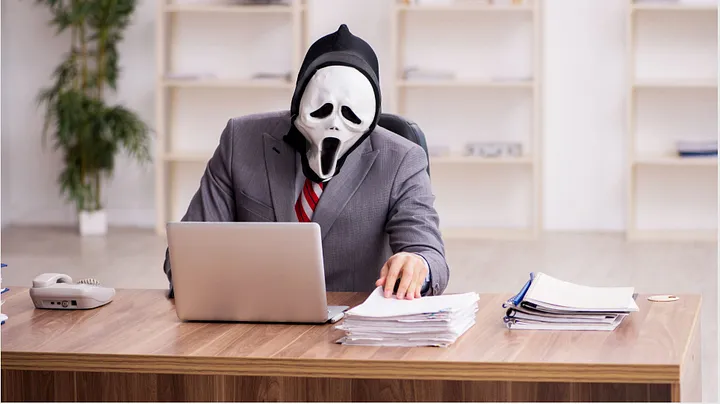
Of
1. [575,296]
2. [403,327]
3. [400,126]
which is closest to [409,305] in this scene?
[403,327]

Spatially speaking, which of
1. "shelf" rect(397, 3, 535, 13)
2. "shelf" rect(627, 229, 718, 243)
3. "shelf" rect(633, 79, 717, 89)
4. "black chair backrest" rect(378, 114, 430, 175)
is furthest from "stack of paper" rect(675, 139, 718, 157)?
"black chair backrest" rect(378, 114, 430, 175)

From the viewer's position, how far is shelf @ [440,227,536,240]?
6883 millimetres

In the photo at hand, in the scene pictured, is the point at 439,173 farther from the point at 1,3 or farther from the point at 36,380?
the point at 36,380

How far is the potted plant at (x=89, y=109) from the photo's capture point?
6855mm

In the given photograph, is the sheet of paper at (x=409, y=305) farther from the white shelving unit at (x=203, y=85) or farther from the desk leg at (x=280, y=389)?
the white shelving unit at (x=203, y=85)

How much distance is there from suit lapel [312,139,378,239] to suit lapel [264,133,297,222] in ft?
0.24

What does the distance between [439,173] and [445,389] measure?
5274 mm

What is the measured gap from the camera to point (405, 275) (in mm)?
2205

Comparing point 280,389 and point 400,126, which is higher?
point 400,126

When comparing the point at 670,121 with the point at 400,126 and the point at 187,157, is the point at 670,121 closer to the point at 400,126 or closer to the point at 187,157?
the point at 187,157

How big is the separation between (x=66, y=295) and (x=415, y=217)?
821 millimetres

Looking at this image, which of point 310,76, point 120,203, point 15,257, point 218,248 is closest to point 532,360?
point 218,248

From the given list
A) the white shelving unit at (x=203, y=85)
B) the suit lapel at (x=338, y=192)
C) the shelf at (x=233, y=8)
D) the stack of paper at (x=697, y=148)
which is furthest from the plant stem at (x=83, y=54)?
the suit lapel at (x=338, y=192)

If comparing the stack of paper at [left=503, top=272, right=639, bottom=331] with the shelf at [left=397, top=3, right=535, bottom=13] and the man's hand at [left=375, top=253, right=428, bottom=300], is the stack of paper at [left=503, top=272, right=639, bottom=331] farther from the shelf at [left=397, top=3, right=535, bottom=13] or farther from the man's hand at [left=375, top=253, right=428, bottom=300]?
the shelf at [left=397, top=3, right=535, bottom=13]
